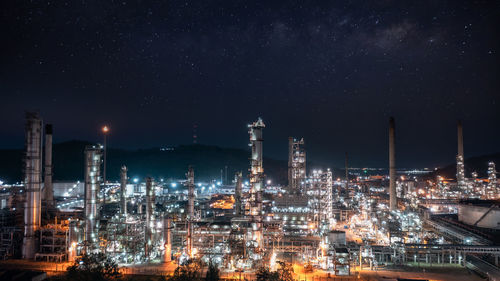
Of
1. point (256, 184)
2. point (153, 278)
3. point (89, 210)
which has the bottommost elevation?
point (153, 278)

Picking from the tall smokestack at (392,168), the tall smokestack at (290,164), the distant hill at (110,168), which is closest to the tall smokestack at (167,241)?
the tall smokestack at (290,164)

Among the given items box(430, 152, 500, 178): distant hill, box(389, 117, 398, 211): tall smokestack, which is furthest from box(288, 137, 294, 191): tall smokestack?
box(430, 152, 500, 178): distant hill

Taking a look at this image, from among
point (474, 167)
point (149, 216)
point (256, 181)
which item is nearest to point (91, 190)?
point (149, 216)

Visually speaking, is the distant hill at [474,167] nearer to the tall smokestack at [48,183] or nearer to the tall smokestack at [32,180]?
the tall smokestack at [48,183]

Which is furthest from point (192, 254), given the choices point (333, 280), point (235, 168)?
point (235, 168)

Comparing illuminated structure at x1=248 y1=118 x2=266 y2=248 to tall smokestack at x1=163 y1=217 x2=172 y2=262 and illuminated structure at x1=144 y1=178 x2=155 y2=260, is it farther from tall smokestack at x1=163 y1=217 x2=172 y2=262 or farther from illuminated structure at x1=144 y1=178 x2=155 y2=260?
illuminated structure at x1=144 y1=178 x2=155 y2=260

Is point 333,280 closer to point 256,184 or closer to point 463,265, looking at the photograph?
point 256,184
